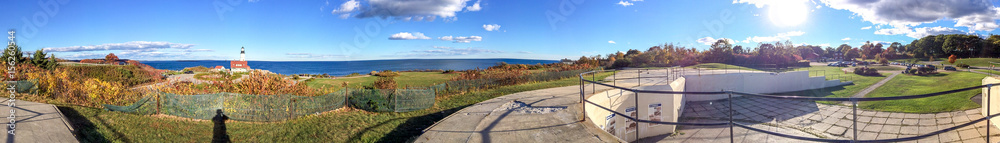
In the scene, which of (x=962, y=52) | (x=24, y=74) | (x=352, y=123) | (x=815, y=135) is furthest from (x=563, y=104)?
(x=962, y=52)

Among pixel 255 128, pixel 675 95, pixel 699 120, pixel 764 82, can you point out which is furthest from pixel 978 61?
pixel 255 128

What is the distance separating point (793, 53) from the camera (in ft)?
89.8

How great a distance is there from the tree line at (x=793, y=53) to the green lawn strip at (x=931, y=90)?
1.14m

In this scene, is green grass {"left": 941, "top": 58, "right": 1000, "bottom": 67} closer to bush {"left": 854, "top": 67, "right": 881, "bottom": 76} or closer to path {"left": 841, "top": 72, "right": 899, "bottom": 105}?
path {"left": 841, "top": 72, "right": 899, "bottom": 105}

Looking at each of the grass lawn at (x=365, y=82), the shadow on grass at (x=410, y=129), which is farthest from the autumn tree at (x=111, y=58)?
the shadow on grass at (x=410, y=129)

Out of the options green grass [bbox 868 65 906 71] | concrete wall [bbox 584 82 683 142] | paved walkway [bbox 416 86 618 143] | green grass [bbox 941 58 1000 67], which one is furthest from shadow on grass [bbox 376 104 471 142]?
green grass [bbox 868 65 906 71]

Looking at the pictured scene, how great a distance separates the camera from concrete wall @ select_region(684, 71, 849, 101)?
20062 millimetres

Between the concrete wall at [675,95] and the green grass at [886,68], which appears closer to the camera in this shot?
the concrete wall at [675,95]

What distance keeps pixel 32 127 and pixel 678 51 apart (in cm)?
3949

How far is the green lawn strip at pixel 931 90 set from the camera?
1587cm

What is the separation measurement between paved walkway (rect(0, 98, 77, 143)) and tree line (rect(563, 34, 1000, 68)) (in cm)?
2789

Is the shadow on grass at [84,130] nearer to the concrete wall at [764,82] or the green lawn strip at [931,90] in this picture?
the concrete wall at [764,82]

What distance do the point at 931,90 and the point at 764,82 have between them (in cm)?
698

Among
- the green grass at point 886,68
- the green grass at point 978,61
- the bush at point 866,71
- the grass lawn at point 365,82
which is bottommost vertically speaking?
the grass lawn at point 365,82
